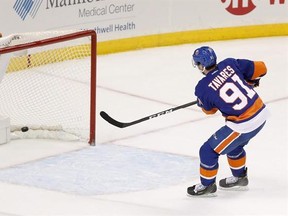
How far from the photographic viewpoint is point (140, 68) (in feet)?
28.4

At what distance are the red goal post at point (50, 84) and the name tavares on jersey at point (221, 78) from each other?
1338 millimetres

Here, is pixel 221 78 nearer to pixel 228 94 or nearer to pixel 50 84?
pixel 228 94

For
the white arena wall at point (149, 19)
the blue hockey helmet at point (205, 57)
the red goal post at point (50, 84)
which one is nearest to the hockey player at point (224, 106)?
the blue hockey helmet at point (205, 57)

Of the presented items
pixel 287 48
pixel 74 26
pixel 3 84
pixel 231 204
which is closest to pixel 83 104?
pixel 3 84

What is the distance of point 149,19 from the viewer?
9203 mm

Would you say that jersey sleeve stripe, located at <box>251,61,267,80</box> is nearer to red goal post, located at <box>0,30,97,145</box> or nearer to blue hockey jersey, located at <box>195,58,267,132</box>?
blue hockey jersey, located at <box>195,58,267,132</box>

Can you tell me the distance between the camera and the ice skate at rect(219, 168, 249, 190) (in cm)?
556

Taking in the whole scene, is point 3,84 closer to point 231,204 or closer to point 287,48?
point 231,204

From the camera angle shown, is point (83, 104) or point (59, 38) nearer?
point (59, 38)

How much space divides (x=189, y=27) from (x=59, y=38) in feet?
10.9

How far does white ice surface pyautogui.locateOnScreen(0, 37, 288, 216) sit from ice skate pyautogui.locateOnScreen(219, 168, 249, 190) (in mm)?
53

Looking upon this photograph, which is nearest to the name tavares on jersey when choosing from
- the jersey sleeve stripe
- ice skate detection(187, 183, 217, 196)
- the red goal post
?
the jersey sleeve stripe

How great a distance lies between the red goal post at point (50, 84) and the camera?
6.32m

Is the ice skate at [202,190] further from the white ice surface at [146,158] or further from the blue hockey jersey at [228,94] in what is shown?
the blue hockey jersey at [228,94]
